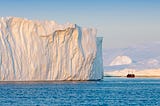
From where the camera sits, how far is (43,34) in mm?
65125

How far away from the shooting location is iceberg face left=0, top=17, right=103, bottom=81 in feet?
208

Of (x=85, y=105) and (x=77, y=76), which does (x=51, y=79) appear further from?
(x=85, y=105)

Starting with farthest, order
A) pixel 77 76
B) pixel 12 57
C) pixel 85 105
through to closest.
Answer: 1. pixel 77 76
2. pixel 12 57
3. pixel 85 105

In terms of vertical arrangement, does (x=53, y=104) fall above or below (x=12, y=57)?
below

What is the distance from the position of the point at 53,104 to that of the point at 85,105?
1.96 meters

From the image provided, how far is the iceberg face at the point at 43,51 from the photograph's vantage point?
63.2m

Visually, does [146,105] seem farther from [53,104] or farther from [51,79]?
[51,79]

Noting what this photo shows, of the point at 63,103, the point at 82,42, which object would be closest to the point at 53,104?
the point at 63,103

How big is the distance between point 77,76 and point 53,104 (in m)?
29.1

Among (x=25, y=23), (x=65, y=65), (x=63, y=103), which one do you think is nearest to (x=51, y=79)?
(x=65, y=65)

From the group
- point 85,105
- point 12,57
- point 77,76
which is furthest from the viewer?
point 77,76

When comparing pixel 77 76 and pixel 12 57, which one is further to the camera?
pixel 77 76

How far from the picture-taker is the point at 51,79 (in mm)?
65875

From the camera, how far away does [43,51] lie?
216 ft
